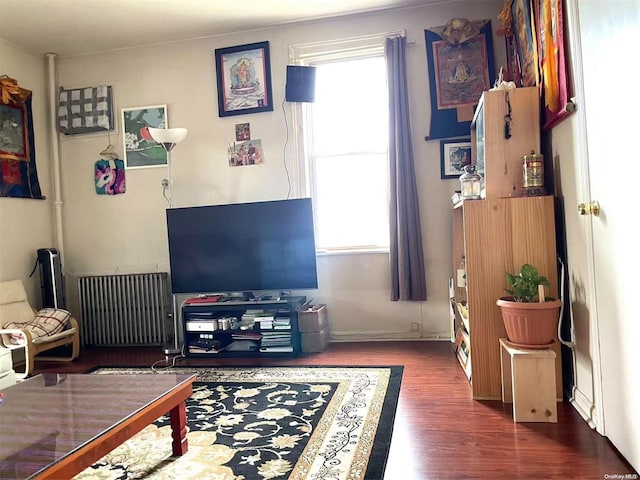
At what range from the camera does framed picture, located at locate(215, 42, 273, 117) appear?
162 inches

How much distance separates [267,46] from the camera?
412 centimetres

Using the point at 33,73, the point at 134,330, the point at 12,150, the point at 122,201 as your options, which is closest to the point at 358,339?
the point at 134,330

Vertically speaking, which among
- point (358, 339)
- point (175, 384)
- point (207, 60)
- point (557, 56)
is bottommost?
point (358, 339)

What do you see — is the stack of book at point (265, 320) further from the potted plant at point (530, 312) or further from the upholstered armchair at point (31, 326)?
the potted plant at point (530, 312)

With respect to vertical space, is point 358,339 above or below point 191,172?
below

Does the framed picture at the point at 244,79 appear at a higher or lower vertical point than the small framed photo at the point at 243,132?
higher

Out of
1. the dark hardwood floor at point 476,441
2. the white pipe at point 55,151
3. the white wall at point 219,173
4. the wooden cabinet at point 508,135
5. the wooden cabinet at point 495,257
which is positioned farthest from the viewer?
the white pipe at point 55,151

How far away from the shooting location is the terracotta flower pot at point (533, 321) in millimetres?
2189

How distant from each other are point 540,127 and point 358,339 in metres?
2.24

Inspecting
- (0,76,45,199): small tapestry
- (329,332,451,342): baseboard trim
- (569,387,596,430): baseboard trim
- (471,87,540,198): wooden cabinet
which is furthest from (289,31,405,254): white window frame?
(0,76,45,199): small tapestry

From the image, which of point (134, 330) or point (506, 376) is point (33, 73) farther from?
point (506, 376)

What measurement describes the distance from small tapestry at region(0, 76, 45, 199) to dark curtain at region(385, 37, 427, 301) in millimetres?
3284

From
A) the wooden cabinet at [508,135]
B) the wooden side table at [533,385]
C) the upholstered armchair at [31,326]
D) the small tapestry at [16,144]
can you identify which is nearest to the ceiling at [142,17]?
the small tapestry at [16,144]

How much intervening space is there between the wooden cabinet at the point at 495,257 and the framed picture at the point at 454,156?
4.57ft
